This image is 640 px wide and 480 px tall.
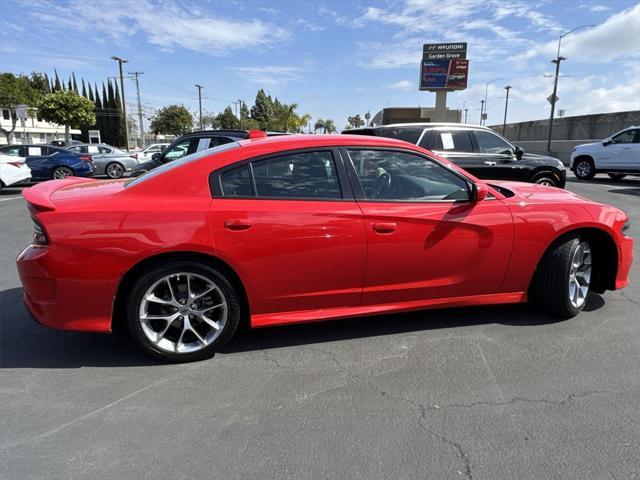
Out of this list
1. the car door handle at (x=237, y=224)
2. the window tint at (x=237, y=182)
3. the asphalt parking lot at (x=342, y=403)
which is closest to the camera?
the asphalt parking lot at (x=342, y=403)

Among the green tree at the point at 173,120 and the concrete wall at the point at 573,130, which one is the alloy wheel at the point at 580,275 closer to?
the concrete wall at the point at 573,130

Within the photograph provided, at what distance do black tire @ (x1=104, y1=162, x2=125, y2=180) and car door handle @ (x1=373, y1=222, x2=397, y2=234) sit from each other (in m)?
18.7

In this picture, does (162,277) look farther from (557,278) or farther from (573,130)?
(573,130)

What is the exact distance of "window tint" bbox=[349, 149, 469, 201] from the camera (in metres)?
3.37

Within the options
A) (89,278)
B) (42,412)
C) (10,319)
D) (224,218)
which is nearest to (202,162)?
(224,218)

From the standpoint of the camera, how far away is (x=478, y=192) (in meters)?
3.40

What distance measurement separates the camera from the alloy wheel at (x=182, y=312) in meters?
3.01

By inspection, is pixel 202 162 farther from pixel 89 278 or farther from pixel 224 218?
pixel 89 278

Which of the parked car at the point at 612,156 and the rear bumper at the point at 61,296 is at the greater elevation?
the parked car at the point at 612,156

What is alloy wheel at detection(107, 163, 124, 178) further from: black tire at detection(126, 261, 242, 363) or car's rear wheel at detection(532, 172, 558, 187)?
black tire at detection(126, 261, 242, 363)

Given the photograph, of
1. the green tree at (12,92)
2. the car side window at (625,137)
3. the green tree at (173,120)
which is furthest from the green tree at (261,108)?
the car side window at (625,137)

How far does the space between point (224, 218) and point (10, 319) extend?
2.32m

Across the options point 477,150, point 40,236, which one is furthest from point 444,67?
point 40,236

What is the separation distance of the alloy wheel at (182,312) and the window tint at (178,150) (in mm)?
7347
